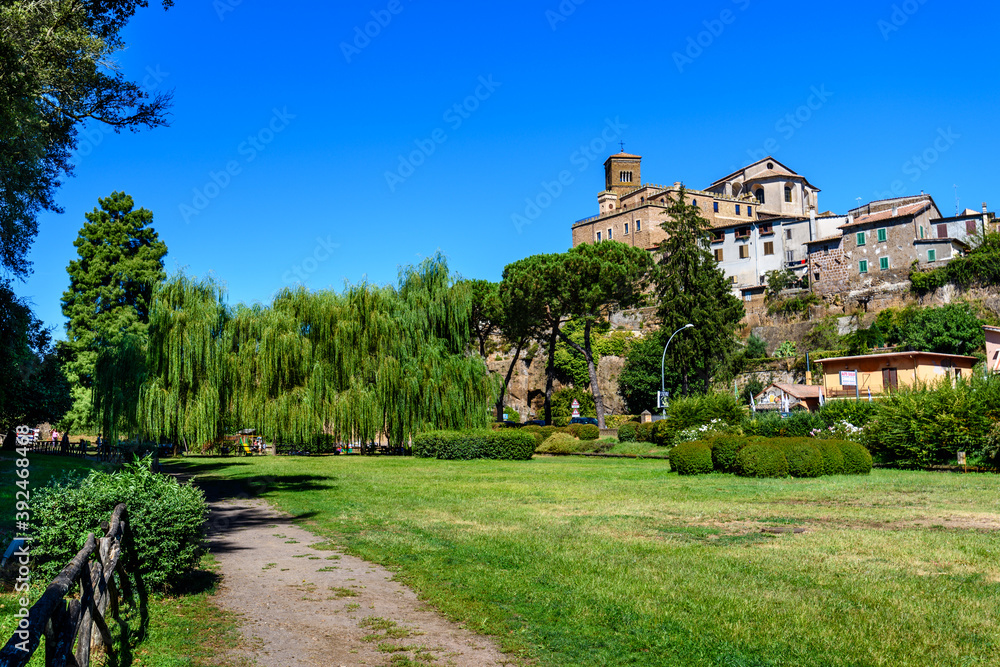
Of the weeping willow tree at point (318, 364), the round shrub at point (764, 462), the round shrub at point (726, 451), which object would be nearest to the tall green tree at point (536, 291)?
the weeping willow tree at point (318, 364)

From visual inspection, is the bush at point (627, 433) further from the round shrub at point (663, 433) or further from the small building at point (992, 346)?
the small building at point (992, 346)

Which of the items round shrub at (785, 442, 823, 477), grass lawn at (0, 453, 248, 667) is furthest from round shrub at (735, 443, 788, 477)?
grass lawn at (0, 453, 248, 667)

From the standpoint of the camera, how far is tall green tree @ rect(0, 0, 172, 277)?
37.1 feet

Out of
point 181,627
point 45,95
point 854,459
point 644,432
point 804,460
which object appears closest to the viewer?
point 181,627

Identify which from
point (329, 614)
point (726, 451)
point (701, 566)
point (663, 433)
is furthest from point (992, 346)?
point (329, 614)

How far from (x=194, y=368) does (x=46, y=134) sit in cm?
1349

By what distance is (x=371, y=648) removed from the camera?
5.88 m

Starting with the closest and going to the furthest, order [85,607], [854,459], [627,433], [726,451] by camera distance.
Result: [85,607] < [854,459] < [726,451] < [627,433]

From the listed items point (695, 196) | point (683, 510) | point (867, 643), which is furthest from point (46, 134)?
point (695, 196)

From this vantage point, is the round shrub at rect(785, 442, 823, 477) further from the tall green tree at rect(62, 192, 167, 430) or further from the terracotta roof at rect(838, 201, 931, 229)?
the terracotta roof at rect(838, 201, 931, 229)

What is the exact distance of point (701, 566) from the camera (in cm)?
860

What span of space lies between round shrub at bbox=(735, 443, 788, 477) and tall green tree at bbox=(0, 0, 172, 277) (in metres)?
17.9

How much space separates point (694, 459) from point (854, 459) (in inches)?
186

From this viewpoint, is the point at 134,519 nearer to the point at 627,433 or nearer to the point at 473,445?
the point at 473,445
